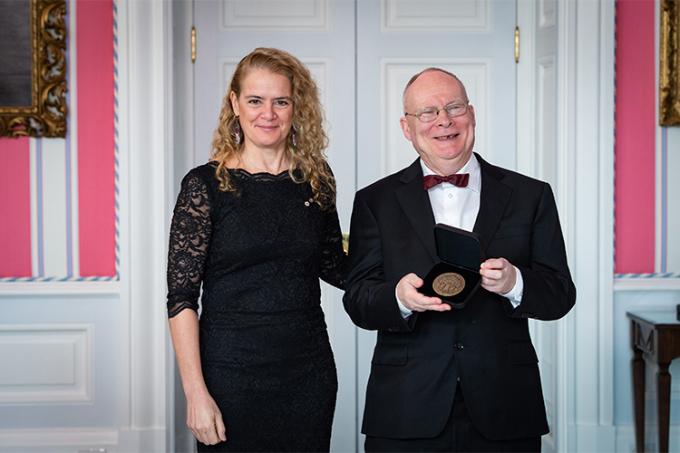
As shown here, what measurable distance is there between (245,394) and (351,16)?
255 centimetres

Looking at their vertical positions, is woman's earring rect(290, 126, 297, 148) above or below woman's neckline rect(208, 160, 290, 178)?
above

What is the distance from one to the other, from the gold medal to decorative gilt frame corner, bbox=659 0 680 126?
247 cm

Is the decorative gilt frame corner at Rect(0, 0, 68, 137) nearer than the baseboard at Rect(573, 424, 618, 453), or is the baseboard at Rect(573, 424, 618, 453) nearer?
the decorative gilt frame corner at Rect(0, 0, 68, 137)

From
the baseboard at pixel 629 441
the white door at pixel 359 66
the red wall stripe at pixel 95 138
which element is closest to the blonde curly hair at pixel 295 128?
the red wall stripe at pixel 95 138

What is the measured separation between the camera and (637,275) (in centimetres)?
427

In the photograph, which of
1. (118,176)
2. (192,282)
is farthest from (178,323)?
(118,176)

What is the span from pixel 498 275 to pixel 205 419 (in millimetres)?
824

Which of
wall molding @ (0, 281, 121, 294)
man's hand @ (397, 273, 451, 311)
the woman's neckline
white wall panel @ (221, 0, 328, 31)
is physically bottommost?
wall molding @ (0, 281, 121, 294)

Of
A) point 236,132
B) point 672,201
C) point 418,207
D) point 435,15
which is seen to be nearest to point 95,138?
point 435,15

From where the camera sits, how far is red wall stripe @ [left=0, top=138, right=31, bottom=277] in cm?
419

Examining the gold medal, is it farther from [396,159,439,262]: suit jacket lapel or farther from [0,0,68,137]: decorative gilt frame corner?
[0,0,68,137]: decorative gilt frame corner

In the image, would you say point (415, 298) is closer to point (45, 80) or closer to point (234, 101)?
point (234, 101)

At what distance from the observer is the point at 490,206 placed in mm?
2258

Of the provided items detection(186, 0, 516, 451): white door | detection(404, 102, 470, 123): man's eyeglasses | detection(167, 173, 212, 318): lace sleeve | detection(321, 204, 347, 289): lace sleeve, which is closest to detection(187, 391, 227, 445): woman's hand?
detection(167, 173, 212, 318): lace sleeve
